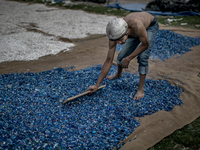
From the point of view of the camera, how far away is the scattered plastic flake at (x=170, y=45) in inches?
175

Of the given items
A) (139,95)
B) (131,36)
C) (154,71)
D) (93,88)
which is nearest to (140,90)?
(139,95)

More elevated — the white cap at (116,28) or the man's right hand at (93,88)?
the white cap at (116,28)

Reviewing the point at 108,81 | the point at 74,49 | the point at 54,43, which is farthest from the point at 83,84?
the point at 54,43

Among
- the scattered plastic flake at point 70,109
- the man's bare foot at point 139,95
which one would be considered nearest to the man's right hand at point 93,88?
the scattered plastic flake at point 70,109

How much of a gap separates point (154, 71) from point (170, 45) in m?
1.64

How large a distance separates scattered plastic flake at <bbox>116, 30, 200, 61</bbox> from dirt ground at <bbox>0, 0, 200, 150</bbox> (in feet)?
0.73

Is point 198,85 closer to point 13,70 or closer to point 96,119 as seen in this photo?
point 96,119

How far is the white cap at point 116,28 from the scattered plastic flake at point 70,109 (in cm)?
104

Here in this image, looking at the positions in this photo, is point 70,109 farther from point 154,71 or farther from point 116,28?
point 154,71

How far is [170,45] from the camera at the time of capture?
4.78 metres

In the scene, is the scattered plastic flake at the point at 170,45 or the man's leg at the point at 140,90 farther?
the scattered plastic flake at the point at 170,45

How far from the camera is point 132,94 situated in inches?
108

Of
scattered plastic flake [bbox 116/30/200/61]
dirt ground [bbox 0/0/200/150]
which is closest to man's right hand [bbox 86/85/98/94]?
dirt ground [bbox 0/0/200/150]

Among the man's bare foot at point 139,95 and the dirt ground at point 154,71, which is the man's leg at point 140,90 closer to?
the man's bare foot at point 139,95
